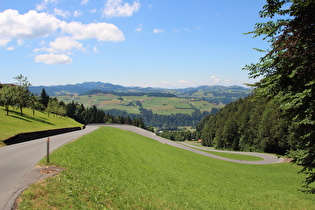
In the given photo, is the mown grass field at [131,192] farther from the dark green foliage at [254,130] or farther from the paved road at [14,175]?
the dark green foliage at [254,130]

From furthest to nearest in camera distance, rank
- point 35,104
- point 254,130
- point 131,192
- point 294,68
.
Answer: point 254,130 < point 35,104 < point 131,192 < point 294,68

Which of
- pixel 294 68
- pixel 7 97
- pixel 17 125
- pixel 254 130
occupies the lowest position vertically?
pixel 254 130

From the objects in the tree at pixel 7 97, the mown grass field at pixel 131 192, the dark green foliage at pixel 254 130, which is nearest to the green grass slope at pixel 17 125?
the tree at pixel 7 97

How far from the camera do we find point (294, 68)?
935cm

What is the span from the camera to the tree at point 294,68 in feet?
28.9

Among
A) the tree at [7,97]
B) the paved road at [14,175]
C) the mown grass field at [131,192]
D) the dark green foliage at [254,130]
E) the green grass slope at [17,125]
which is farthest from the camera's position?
the dark green foliage at [254,130]

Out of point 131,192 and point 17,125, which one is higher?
point 131,192

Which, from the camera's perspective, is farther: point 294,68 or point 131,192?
point 131,192

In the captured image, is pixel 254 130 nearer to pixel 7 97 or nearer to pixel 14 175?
pixel 7 97

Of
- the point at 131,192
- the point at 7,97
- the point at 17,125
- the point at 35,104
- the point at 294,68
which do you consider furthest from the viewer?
the point at 35,104

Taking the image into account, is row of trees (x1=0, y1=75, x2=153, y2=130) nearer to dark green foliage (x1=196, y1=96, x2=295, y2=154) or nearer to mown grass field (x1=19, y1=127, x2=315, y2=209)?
mown grass field (x1=19, y1=127, x2=315, y2=209)

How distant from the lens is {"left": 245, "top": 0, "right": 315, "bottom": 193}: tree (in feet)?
28.9

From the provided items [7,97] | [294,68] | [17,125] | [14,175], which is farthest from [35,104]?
[294,68]

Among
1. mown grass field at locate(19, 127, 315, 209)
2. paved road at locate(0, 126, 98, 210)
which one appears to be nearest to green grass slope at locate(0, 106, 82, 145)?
paved road at locate(0, 126, 98, 210)
